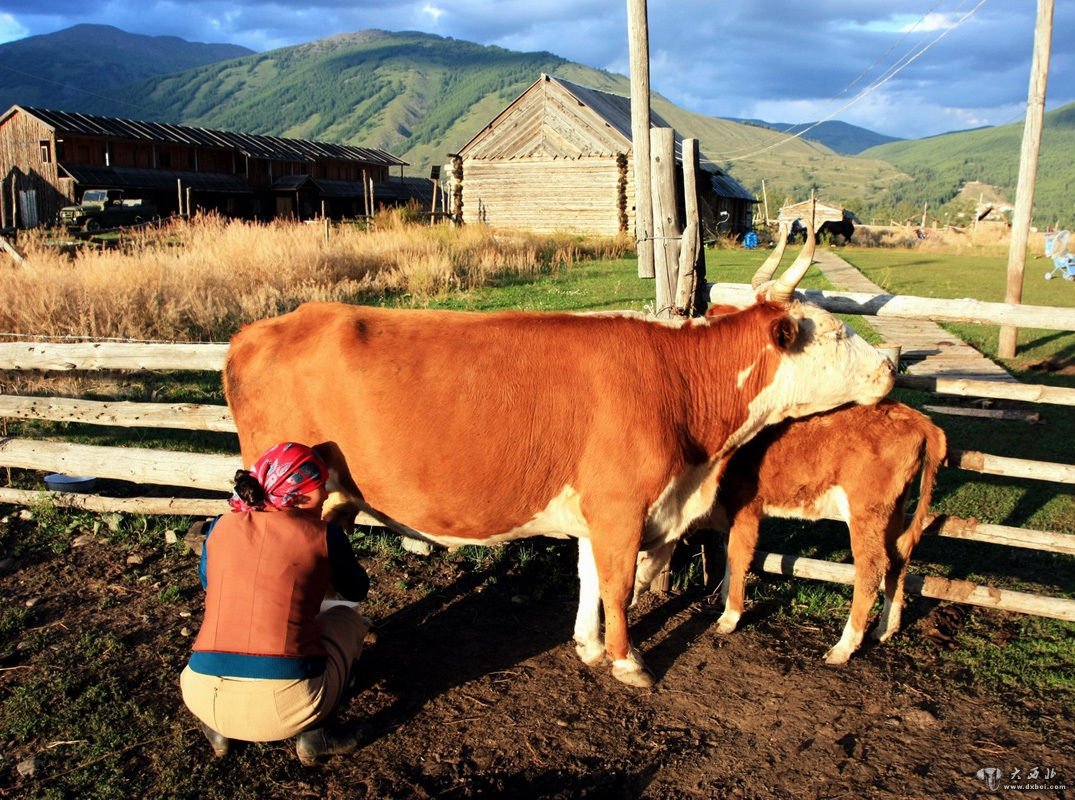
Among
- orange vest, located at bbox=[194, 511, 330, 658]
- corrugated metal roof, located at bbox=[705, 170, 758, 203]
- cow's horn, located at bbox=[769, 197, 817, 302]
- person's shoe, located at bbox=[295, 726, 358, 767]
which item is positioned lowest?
person's shoe, located at bbox=[295, 726, 358, 767]

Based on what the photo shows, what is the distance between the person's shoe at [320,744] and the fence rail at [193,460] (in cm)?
203

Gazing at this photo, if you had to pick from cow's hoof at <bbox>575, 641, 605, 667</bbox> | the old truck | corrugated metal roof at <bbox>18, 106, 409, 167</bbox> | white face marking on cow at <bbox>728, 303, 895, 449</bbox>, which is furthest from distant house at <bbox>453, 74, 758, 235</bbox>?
cow's hoof at <bbox>575, 641, 605, 667</bbox>

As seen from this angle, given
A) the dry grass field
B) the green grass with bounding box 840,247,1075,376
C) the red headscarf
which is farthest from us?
the green grass with bounding box 840,247,1075,376

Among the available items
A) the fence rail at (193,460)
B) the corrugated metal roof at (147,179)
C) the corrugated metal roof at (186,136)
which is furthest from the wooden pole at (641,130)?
the corrugated metal roof at (186,136)

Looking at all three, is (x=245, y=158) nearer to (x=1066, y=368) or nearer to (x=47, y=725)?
(x=1066, y=368)

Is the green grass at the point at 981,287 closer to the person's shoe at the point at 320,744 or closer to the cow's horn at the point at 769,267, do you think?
the cow's horn at the point at 769,267

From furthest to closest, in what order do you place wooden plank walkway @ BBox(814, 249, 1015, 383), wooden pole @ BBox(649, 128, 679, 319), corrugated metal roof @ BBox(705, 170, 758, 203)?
corrugated metal roof @ BBox(705, 170, 758, 203)
wooden plank walkway @ BBox(814, 249, 1015, 383)
wooden pole @ BBox(649, 128, 679, 319)

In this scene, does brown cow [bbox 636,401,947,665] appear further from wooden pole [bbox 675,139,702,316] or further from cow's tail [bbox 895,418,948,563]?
wooden pole [bbox 675,139,702,316]

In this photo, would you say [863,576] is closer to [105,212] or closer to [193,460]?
[193,460]

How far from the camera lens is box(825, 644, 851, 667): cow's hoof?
473cm

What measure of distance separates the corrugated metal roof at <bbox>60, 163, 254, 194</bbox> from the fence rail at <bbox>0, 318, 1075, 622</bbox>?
39138 millimetres

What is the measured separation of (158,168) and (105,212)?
34.6ft

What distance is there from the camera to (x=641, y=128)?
23.3 ft

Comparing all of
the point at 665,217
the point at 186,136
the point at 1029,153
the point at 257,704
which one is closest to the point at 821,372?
the point at 665,217
